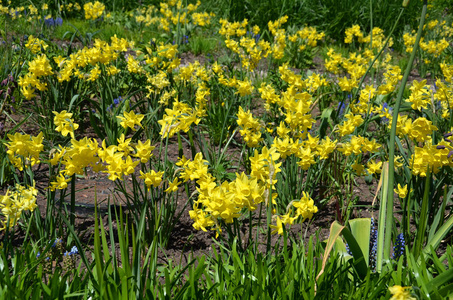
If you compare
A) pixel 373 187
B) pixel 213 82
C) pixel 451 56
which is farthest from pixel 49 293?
pixel 451 56

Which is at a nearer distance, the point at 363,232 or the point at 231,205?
the point at 231,205

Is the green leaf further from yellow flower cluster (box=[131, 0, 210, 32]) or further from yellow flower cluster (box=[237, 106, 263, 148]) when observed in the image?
yellow flower cluster (box=[131, 0, 210, 32])

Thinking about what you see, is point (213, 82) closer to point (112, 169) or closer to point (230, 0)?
point (112, 169)

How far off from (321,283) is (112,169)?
0.94m

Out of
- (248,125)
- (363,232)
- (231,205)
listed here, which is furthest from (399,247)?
(231,205)

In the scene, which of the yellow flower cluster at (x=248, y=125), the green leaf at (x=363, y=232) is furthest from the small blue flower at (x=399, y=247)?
the yellow flower cluster at (x=248, y=125)

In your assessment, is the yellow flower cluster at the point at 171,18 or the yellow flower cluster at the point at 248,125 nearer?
the yellow flower cluster at the point at 248,125

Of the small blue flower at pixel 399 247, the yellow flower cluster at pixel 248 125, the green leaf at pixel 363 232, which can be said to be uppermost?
the yellow flower cluster at pixel 248 125

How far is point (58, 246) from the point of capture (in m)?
2.01

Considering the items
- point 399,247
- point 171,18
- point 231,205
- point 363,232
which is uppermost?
point 171,18

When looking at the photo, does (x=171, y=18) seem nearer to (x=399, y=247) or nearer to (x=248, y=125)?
(x=248, y=125)

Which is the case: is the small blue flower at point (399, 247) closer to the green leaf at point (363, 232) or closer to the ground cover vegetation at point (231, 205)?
the ground cover vegetation at point (231, 205)

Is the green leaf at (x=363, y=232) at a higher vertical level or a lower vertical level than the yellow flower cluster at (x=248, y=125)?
lower

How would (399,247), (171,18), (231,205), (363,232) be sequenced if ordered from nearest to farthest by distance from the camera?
(231,205)
(363,232)
(399,247)
(171,18)
